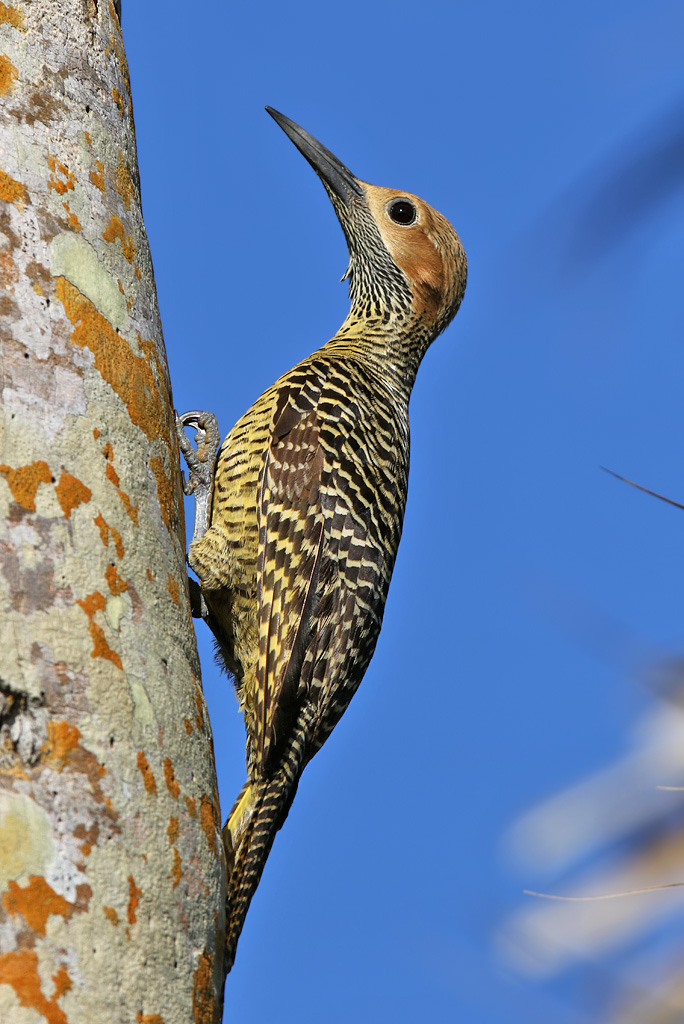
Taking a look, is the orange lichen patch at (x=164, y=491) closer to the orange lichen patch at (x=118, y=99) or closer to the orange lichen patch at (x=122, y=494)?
the orange lichen patch at (x=122, y=494)

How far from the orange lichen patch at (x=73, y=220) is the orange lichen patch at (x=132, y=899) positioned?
1431mm

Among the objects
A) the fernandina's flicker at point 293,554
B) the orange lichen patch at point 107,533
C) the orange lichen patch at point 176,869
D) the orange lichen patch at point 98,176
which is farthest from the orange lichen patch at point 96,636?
the fernandina's flicker at point 293,554

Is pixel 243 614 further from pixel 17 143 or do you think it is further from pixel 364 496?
pixel 17 143

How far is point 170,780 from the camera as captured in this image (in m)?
2.06

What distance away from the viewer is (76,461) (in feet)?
7.24

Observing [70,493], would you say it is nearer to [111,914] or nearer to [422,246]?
[111,914]

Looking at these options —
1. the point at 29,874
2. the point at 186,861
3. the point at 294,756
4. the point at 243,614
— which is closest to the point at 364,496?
the point at 243,614

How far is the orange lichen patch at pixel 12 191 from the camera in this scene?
94.3 inches

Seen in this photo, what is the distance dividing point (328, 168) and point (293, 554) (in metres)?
2.92

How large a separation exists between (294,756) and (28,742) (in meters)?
1.87

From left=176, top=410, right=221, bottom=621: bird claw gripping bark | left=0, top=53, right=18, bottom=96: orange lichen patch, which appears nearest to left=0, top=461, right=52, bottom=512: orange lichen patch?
left=0, top=53, right=18, bottom=96: orange lichen patch

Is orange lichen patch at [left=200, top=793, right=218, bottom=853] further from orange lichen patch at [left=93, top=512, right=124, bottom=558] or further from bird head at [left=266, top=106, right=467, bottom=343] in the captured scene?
bird head at [left=266, top=106, right=467, bottom=343]

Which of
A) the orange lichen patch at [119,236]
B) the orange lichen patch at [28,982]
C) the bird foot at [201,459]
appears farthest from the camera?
the bird foot at [201,459]

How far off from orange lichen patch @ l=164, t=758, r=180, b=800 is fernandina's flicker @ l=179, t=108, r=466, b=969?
1.04 meters
